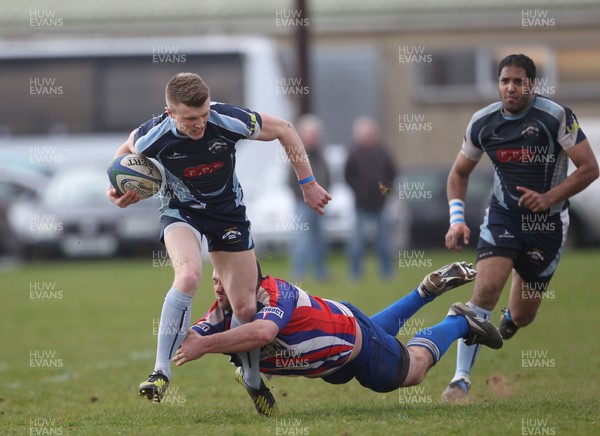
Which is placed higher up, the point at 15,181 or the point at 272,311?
the point at 272,311

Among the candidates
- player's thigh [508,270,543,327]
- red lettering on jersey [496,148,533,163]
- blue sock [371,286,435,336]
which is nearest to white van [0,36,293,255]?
player's thigh [508,270,543,327]

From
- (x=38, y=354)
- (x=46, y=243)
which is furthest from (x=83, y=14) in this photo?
(x=38, y=354)

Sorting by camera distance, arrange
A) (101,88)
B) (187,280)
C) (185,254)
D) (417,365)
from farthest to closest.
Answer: (101,88), (417,365), (185,254), (187,280)

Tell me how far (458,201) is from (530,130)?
2.91 ft

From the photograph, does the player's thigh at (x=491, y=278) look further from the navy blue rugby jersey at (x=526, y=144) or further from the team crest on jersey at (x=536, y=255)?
the navy blue rugby jersey at (x=526, y=144)

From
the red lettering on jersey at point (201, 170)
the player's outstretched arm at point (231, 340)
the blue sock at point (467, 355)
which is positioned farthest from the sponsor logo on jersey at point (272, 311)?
the blue sock at point (467, 355)

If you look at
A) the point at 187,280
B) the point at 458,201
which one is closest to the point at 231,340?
the point at 187,280

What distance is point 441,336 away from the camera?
7.96 meters

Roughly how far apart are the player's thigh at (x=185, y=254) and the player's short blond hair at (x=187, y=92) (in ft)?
3.02

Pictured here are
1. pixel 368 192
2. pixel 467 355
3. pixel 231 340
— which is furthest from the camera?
pixel 368 192

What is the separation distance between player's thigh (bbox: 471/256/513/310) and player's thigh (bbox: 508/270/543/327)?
254 mm

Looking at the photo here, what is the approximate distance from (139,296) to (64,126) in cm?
1142

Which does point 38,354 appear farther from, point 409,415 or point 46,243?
point 46,243

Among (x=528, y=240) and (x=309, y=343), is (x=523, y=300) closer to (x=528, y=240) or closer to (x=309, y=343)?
(x=528, y=240)
